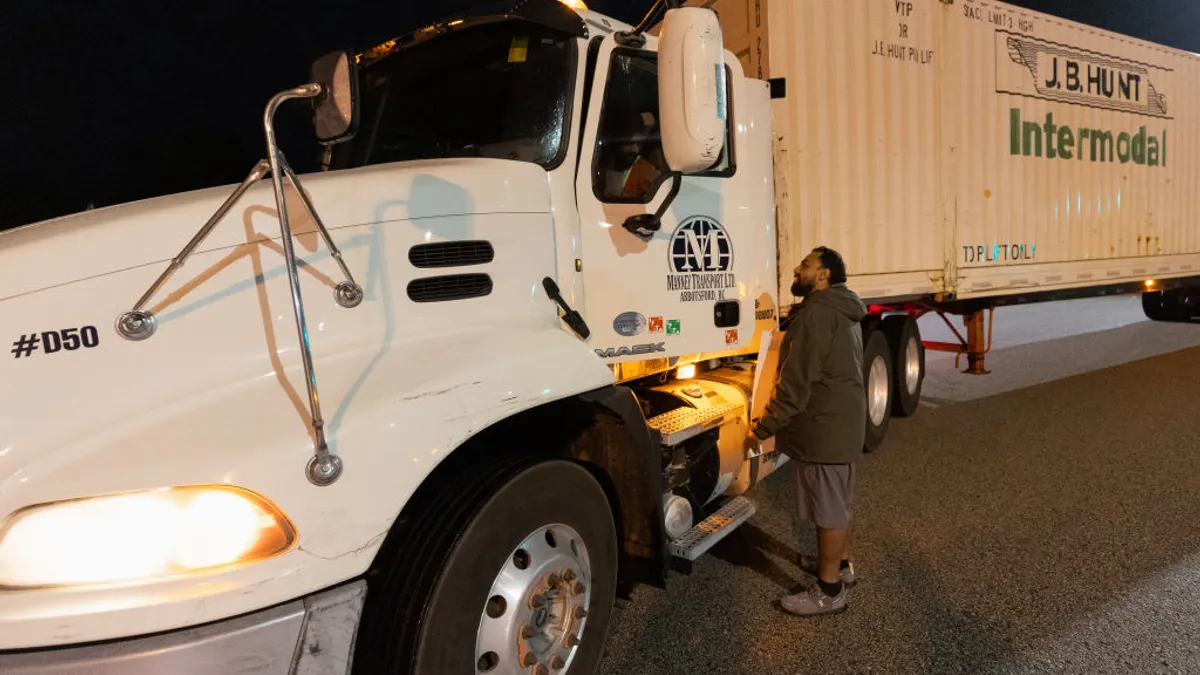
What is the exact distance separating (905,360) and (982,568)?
328 centimetres

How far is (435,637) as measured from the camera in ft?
6.69

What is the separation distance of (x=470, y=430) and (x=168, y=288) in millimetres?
934

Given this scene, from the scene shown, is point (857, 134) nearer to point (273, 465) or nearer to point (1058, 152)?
point (1058, 152)

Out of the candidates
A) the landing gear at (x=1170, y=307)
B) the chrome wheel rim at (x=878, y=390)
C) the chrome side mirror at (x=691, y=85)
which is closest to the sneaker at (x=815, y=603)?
the chrome side mirror at (x=691, y=85)

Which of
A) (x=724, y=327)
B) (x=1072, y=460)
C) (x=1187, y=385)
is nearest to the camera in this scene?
(x=724, y=327)

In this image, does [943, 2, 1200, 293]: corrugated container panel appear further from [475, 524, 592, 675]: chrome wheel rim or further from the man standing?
[475, 524, 592, 675]: chrome wheel rim

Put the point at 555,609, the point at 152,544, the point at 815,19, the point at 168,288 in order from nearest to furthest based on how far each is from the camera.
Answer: the point at 152,544
the point at 168,288
the point at 555,609
the point at 815,19

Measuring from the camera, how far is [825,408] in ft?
11.0

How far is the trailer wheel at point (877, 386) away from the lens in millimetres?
5977

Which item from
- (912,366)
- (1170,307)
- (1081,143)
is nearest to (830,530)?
(912,366)

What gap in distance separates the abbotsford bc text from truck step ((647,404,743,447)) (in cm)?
461

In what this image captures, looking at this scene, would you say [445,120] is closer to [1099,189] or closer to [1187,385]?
[1099,189]

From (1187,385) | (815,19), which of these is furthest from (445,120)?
(1187,385)

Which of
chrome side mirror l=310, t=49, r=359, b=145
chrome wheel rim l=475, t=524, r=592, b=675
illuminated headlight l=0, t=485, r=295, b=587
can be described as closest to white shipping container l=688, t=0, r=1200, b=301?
chrome wheel rim l=475, t=524, r=592, b=675
